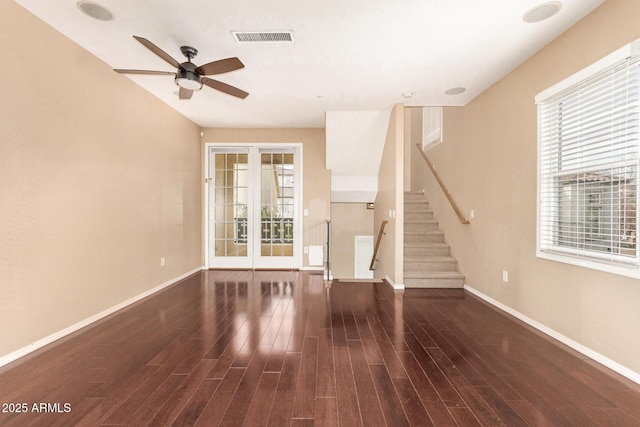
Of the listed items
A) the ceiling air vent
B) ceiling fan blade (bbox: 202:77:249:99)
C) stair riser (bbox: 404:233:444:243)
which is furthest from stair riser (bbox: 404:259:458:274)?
the ceiling air vent

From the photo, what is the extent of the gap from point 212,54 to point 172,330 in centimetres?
280

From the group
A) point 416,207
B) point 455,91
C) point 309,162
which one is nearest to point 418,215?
point 416,207

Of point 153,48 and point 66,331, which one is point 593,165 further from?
point 66,331

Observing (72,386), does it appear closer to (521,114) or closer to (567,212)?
(567,212)

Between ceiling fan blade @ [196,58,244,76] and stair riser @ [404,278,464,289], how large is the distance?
11.9 feet

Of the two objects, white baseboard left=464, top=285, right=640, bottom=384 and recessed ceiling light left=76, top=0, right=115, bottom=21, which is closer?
white baseboard left=464, top=285, right=640, bottom=384

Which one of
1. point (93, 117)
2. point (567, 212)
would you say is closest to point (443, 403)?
point (567, 212)

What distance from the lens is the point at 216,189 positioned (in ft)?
20.2

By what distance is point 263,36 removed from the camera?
286 centimetres

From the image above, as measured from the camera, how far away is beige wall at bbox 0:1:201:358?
2.46m

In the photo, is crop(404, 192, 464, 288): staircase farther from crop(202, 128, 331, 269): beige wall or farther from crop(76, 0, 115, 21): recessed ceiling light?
crop(76, 0, 115, 21): recessed ceiling light

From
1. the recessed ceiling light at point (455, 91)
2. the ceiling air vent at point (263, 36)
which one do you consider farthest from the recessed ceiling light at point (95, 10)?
the recessed ceiling light at point (455, 91)

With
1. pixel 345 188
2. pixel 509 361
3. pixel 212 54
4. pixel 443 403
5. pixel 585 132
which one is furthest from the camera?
pixel 345 188

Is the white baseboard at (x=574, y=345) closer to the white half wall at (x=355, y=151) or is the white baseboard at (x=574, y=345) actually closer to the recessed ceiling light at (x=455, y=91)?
the recessed ceiling light at (x=455, y=91)
